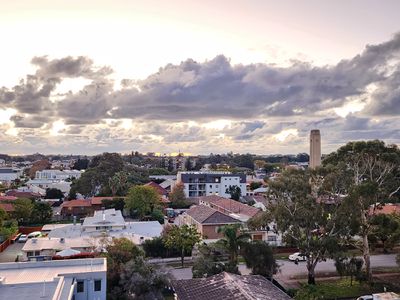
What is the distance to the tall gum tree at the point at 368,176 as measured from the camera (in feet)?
111

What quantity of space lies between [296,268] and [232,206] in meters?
20.2

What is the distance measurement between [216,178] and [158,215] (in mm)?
32663

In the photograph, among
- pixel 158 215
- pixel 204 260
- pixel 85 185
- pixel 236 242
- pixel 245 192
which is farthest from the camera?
pixel 245 192

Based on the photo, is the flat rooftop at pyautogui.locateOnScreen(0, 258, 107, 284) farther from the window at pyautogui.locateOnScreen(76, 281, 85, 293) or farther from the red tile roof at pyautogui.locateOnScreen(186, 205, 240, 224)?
the red tile roof at pyautogui.locateOnScreen(186, 205, 240, 224)

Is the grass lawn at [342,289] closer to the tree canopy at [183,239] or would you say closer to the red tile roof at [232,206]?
the tree canopy at [183,239]

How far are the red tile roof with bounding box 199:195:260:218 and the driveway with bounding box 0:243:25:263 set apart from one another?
84.8 ft

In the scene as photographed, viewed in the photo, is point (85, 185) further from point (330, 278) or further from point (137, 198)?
point (330, 278)

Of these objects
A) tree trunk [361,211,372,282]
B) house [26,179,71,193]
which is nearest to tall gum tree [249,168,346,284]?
tree trunk [361,211,372,282]

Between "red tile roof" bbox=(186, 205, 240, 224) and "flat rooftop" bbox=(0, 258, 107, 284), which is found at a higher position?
"red tile roof" bbox=(186, 205, 240, 224)

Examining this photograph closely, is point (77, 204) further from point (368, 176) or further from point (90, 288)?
point (368, 176)

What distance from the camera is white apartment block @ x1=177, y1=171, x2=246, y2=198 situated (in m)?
92.5

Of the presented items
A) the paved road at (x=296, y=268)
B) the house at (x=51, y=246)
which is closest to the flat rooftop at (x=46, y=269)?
the paved road at (x=296, y=268)

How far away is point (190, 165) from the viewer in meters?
182

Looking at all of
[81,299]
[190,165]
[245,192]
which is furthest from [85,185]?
[190,165]
